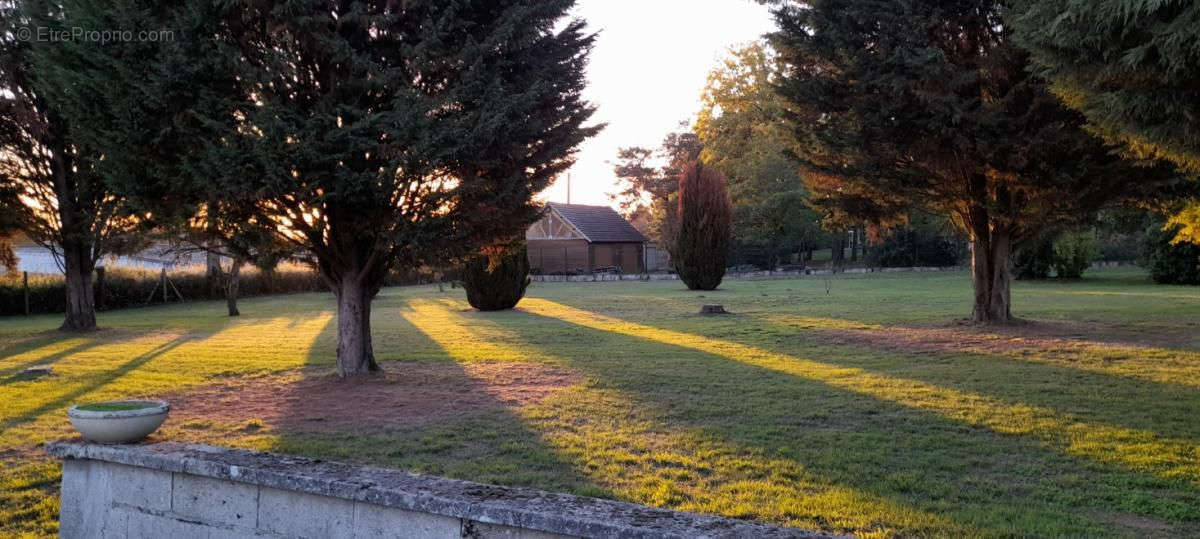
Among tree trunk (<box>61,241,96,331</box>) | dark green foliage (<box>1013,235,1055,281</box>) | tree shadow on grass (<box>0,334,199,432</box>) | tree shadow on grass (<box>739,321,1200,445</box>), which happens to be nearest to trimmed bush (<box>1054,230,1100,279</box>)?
dark green foliage (<box>1013,235,1055,281</box>)

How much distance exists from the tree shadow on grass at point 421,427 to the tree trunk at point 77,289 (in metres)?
10.2

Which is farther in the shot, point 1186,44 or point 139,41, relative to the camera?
point 139,41

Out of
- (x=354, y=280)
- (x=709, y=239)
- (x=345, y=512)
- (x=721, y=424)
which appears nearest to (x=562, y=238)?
(x=709, y=239)

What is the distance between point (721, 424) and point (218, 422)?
181 inches

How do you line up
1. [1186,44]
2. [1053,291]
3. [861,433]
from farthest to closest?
1. [1053,291]
2. [861,433]
3. [1186,44]

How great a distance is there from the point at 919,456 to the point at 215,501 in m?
4.62

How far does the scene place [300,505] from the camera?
375 cm

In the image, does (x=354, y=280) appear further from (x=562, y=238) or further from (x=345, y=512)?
(x=562, y=238)

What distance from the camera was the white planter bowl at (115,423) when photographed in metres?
4.32

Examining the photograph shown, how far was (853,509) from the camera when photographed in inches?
179

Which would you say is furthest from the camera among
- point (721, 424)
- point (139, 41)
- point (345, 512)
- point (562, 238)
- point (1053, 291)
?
point (562, 238)

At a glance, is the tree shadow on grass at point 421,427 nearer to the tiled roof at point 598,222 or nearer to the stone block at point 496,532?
the stone block at point 496,532

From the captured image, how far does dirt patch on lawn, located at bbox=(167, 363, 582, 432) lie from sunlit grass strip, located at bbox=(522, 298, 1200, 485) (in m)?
3.15

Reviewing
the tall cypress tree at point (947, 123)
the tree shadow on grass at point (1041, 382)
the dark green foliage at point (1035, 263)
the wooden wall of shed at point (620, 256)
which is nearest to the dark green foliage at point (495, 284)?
the tall cypress tree at point (947, 123)
